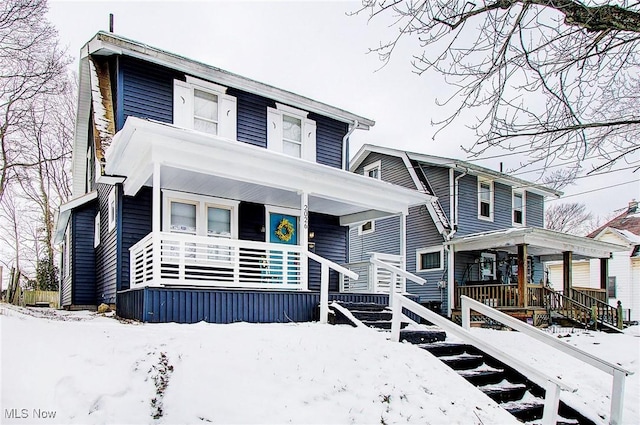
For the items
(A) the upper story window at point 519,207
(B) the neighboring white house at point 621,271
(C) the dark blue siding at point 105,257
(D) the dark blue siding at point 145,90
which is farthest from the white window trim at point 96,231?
(B) the neighboring white house at point 621,271

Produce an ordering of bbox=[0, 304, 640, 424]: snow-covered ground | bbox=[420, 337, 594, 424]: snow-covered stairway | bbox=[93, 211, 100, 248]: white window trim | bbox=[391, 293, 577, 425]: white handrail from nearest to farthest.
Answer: bbox=[0, 304, 640, 424]: snow-covered ground, bbox=[391, 293, 577, 425]: white handrail, bbox=[420, 337, 594, 424]: snow-covered stairway, bbox=[93, 211, 100, 248]: white window trim

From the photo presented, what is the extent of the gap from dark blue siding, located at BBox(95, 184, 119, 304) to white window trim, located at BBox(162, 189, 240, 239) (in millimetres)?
1174

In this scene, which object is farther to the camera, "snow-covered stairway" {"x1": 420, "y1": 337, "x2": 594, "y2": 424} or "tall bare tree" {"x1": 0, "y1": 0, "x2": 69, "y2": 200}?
"tall bare tree" {"x1": 0, "y1": 0, "x2": 69, "y2": 200}

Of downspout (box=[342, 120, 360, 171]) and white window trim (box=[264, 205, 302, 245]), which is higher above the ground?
downspout (box=[342, 120, 360, 171])

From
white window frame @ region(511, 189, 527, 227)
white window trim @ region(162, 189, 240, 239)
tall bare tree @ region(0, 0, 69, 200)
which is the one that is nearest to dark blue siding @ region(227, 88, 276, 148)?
white window trim @ region(162, 189, 240, 239)

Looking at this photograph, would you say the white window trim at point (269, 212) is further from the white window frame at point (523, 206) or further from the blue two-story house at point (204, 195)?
the white window frame at point (523, 206)

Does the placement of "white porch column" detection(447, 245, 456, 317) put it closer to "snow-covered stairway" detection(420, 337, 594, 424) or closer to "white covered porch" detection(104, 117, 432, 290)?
"white covered porch" detection(104, 117, 432, 290)

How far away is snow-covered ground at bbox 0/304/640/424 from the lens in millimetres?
4008

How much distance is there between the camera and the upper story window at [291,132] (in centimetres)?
1268

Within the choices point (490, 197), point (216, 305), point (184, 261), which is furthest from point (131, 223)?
point (490, 197)

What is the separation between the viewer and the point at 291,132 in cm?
1317

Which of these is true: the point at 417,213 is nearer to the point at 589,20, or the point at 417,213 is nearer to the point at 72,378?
the point at 589,20

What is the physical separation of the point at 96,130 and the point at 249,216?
4029 millimetres

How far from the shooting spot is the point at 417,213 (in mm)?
18297
